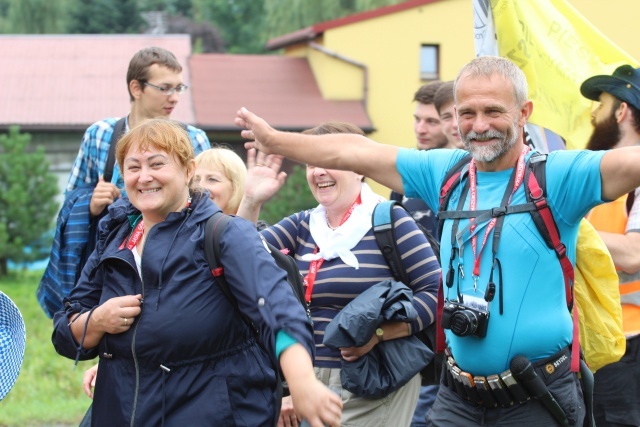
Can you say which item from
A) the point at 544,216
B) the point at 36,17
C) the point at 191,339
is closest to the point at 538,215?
the point at 544,216

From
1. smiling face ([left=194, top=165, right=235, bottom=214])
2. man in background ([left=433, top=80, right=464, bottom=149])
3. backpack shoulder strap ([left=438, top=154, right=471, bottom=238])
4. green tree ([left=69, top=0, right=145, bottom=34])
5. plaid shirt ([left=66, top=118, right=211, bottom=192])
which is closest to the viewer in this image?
backpack shoulder strap ([left=438, top=154, right=471, bottom=238])

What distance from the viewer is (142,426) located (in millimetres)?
3510

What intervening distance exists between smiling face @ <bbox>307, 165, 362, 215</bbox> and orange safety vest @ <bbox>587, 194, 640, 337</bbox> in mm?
1242

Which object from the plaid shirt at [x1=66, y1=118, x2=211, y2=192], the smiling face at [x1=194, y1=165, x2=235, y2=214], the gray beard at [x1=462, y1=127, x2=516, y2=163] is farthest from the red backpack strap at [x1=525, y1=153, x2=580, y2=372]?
the plaid shirt at [x1=66, y1=118, x2=211, y2=192]

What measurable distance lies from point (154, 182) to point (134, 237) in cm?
25

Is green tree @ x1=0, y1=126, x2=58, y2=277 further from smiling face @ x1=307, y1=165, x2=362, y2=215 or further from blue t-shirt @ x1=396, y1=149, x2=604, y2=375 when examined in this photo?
blue t-shirt @ x1=396, y1=149, x2=604, y2=375

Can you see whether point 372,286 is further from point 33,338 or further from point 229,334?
point 33,338

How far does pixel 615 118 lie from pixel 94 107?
24787 millimetres

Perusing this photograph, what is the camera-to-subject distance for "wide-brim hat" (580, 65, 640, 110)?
5.11m

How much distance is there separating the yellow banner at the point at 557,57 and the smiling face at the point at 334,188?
1.16 meters

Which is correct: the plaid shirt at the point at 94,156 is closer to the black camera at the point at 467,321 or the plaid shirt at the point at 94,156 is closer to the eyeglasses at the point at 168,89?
the eyeglasses at the point at 168,89

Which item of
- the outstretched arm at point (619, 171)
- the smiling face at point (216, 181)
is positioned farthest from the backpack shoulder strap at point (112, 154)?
the outstretched arm at point (619, 171)

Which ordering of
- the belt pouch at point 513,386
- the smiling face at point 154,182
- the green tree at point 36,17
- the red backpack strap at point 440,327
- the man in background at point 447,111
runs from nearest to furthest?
the smiling face at point 154,182 → the belt pouch at point 513,386 → the red backpack strap at point 440,327 → the man in background at point 447,111 → the green tree at point 36,17

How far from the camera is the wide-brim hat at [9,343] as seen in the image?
396cm
